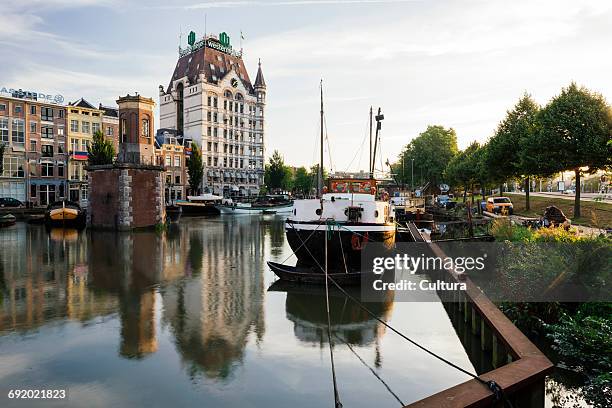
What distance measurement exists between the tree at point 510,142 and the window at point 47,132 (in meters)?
58.5

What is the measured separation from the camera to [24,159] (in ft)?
206

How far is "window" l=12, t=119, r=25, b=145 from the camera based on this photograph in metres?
61.6

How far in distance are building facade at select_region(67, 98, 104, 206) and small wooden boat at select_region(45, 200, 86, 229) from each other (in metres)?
20.7

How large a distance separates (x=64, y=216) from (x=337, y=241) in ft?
121

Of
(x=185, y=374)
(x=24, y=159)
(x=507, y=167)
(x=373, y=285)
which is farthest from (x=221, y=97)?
(x=185, y=374)

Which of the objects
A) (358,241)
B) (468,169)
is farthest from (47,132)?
(358,241)

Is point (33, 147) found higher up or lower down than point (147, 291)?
higher up

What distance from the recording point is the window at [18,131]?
61.6 m

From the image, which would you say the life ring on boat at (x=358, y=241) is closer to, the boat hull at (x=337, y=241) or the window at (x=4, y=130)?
the boat hull at (x=337, y=241)

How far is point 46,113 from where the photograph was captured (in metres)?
64.8

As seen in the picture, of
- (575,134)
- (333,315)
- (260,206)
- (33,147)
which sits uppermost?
(33,147)

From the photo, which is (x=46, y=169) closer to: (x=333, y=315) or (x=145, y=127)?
(x=145, y=127)

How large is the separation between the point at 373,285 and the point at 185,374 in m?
11.5

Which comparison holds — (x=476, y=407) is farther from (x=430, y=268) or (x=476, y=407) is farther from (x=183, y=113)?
(x=183, y=113)
